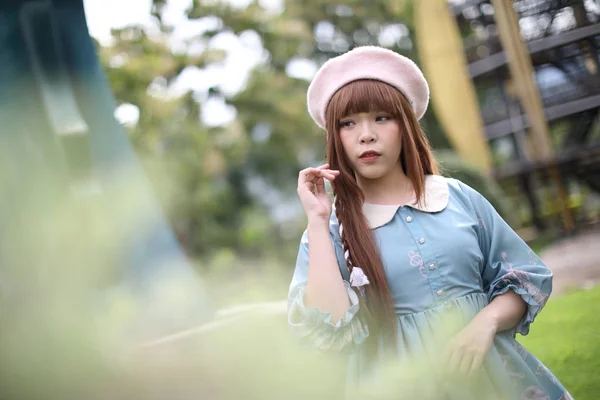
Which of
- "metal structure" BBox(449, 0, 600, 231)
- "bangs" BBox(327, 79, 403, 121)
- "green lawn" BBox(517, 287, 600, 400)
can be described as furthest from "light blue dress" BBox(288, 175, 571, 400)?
"metal structure" BBox(449, 0, 600, 231)

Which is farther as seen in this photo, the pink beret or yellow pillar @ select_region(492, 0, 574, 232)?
yellow pillar @ select_region(492, 0, 574, 232)

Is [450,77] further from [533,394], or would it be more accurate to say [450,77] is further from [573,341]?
[533,394]

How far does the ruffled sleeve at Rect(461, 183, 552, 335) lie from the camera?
119 centimetres

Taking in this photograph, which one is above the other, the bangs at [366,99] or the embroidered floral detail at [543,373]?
the bangs at [366,99]

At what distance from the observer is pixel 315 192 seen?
122cm

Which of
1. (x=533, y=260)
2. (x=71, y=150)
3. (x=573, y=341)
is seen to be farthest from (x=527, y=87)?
(x=71, y=150)

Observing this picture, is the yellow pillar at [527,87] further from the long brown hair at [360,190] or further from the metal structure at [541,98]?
the long brown hair at [360,190]

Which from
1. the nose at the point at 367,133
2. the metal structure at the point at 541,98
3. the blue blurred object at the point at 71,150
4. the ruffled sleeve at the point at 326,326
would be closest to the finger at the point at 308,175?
the nose at the point at 367,133

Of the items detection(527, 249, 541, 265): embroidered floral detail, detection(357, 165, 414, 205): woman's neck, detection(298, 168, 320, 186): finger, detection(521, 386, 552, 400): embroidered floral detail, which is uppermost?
detection(298, 168, 320, 186): finger

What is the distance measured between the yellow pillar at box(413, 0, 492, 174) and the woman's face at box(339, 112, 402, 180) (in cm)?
548

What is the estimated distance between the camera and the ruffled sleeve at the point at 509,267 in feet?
3.89

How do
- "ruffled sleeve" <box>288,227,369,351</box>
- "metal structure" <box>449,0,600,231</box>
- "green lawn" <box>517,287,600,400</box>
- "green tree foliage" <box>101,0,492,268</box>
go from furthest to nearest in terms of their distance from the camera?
1. "green tree foliage" <box>101,0,492,268</box>
2. "metal structure" <box>449,0,600,231</box>
3. "green lawn" <box>517,287,600,400</box>
4. "ruffled sleeve" <box>288,227,369,351</box>

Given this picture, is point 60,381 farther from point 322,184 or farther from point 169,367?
point 322,184

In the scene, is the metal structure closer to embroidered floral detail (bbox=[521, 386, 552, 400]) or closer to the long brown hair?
the long brown hair
